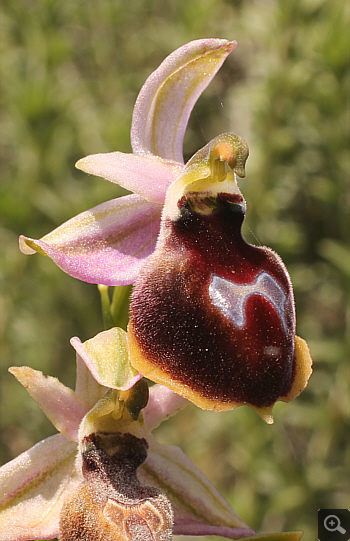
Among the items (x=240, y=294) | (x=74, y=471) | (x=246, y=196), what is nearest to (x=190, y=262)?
(x=240, y=294)

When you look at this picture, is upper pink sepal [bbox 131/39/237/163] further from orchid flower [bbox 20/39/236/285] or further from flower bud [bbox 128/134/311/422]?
flower bud [bbox 128/134/311/422]

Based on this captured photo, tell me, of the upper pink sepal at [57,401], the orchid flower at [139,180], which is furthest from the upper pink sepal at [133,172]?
the upper pink sepal at [57,401]

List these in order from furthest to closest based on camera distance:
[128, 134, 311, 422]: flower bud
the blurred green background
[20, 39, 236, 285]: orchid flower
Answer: the blurred green background → [20, 39, 236, 285]: orchid flower → [128, 134, 311, 422]: flower bud

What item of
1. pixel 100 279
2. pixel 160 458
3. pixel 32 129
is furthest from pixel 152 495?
pixel 32 129

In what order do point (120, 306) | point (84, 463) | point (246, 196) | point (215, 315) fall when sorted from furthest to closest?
point (246, 196) → point (120, 306) → point (84, 463) → point (215, 315)

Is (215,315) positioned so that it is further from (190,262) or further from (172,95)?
(172,95)

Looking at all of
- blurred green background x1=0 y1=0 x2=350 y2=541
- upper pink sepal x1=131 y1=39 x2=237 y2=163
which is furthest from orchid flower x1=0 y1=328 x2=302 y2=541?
blurred green background x1=0 y1=0 x2=350 y2=541

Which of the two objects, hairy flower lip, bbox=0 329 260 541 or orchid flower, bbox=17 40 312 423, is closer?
orchid flower, bbox=17 40 312 423

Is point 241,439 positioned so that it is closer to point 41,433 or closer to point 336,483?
point 336,483
